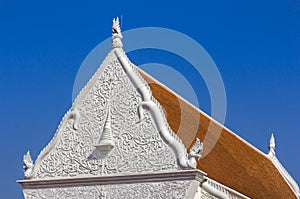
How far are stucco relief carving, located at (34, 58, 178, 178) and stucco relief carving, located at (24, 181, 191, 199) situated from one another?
0.28 meters

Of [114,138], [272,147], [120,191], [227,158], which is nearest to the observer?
[120,191]

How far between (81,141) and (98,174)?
85 cm

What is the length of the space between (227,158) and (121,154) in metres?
3.67

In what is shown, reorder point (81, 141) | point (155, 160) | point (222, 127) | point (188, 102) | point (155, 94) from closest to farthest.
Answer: point (155, 160) → point (81, 141) → point (155, 94) → point (188, 102) → point (222, 127)

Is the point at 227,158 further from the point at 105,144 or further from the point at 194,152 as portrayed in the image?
the point at 194,152

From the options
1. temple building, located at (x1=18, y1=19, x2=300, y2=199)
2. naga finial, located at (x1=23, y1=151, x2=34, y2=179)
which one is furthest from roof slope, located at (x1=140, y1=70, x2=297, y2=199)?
naga finial, located at (x1=23, y1=151, x2=34, y2=179)

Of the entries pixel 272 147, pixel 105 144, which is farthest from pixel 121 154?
pixel 272 147

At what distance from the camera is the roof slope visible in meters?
16.3

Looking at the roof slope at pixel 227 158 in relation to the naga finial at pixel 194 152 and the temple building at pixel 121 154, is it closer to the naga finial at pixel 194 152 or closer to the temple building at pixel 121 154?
the temple building at pixel 121 154

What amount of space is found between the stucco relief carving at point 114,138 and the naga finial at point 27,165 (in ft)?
0.55

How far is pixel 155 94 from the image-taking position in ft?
57.4

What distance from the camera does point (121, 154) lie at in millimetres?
14930

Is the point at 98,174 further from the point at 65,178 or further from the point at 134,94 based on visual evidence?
the point at 134,94

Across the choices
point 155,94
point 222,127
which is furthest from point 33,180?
point 222,127
